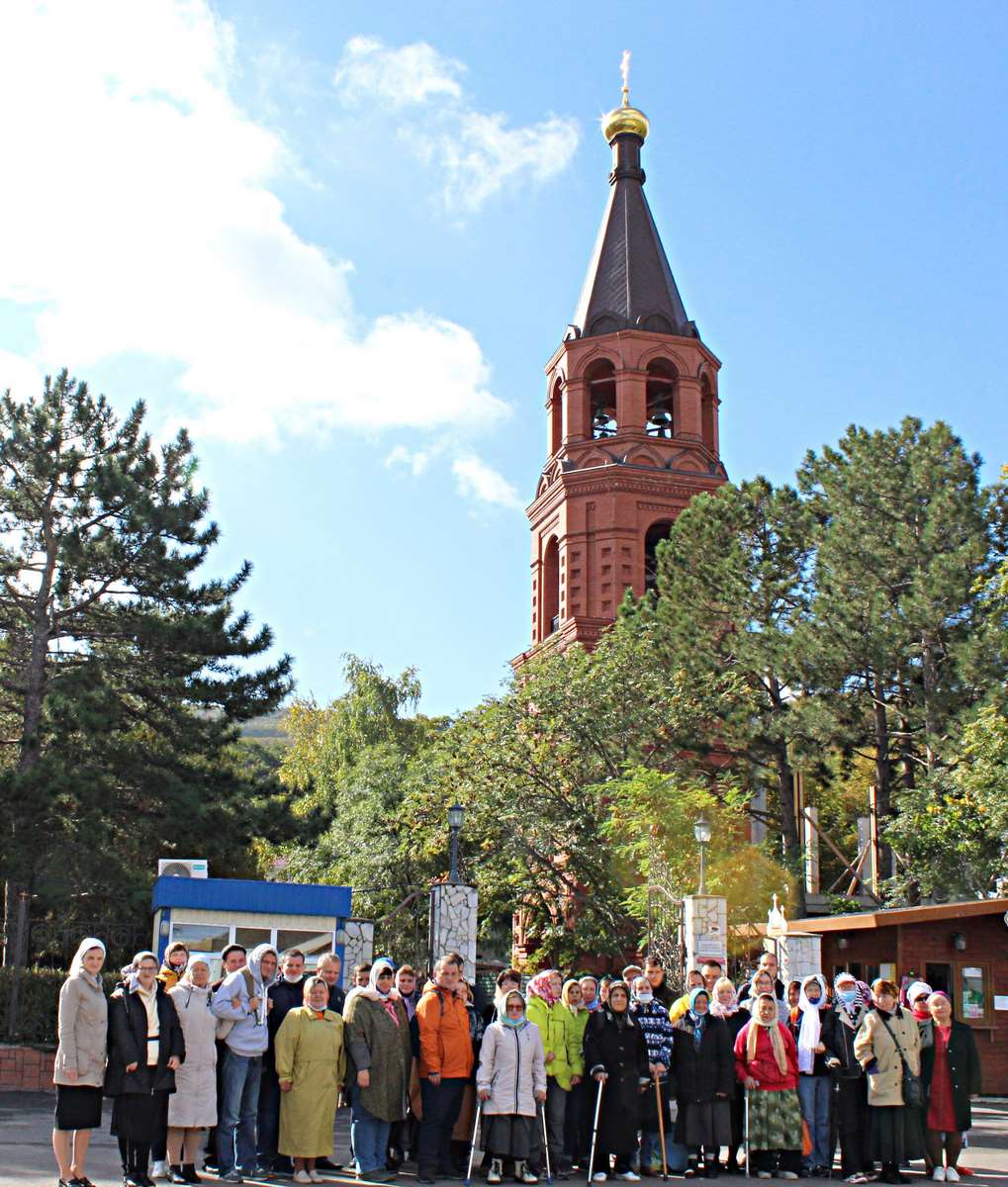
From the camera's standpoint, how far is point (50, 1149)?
1137 centimetres

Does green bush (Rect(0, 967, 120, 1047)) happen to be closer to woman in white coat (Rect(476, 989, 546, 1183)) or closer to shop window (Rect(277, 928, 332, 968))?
shop window (Rect(277, 928, 332, 968))

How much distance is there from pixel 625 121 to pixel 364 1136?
35537mm

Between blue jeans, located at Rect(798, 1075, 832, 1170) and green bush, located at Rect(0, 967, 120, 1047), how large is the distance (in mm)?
9699

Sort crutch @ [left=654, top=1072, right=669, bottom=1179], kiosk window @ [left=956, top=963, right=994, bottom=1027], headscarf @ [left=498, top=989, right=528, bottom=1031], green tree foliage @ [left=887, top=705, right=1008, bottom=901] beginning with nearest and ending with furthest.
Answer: headscarf @ [left=498, top=989, right=528, bottom=1031], crutch @ [left=654, top=1072, right=669, bottom=1179], kiosk window @ [left=956, top=963, right=994, bottom=1027], green tree foliage @ [left=887, top=705, right=1008, bottom=901]

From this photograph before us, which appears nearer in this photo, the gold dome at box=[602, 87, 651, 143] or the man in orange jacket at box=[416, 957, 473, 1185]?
the man in orange jacket at box=[416, 957, 473, 1185]

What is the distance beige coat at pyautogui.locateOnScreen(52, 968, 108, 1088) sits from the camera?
9500 mm

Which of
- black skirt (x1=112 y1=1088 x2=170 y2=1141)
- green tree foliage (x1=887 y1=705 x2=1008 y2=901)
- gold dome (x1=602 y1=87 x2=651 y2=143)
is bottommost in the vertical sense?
black skirt (x1=112 y1=1088 x2=170 y2=1141)

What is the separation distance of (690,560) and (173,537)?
36.9 ft

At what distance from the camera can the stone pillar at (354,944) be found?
60.2 feet

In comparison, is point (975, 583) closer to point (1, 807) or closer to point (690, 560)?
point (690, 560)

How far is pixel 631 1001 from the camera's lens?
12.1 m

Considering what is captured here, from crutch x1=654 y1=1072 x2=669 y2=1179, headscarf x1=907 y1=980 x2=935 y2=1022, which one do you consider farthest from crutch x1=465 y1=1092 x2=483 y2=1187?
headscarf x1=907 y1=980 x2=935 y2=1022

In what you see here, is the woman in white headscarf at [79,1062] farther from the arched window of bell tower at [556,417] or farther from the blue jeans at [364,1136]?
the arched window of bell tower at [556,417]

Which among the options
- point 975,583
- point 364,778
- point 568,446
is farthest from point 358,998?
point 568,446
